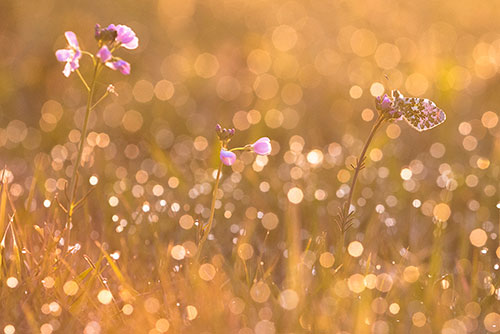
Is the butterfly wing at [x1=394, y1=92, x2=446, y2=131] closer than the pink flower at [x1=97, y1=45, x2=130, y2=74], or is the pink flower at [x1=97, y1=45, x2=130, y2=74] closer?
the pink flower at [x1=97, y1=45, x2=130, y2=74]

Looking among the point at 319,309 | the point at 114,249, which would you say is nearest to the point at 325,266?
the point at 319,309

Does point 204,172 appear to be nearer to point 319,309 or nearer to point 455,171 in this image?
point 455,171

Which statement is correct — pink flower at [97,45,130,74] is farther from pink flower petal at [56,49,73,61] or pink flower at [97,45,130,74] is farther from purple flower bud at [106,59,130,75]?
pink flower petal at [56,49,73,61]

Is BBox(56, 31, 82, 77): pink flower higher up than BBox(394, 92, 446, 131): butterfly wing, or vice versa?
BBox(56, 31, 82, 77): pink flower

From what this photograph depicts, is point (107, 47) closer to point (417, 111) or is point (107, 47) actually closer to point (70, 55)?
point (70, 55)

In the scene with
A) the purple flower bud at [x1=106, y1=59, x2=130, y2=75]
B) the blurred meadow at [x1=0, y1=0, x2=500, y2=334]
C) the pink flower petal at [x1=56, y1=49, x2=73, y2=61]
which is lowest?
the blurred meadow at [x1=0, y1=0, x2=500, y2=334]

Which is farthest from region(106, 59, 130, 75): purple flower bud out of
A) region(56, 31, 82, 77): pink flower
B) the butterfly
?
the butterfly
